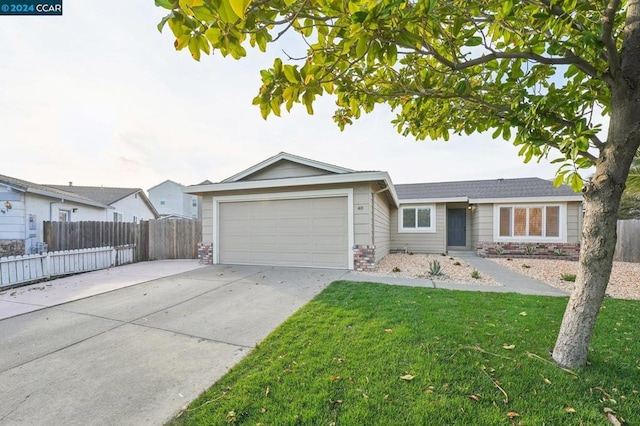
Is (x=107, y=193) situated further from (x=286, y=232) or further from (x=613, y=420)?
(x=613, y=420)

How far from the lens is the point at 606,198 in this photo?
229cm

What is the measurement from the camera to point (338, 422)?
6.23 feet

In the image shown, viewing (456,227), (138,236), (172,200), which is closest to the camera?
(138,236)

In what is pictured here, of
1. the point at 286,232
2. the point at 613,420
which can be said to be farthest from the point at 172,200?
the point at 613,420

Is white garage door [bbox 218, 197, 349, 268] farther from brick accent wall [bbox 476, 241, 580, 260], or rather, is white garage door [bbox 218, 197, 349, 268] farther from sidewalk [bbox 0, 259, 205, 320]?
brick accent wall [bbox 476, 241, 580, 260]

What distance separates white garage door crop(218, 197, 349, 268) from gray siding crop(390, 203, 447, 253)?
6.32 m

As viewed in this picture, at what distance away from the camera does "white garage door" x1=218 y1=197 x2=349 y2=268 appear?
8.12m

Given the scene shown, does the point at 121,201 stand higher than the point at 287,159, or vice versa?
the point at 287,159

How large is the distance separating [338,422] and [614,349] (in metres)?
3.30

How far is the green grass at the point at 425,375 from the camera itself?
1.99m

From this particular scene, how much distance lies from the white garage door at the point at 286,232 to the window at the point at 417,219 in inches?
254

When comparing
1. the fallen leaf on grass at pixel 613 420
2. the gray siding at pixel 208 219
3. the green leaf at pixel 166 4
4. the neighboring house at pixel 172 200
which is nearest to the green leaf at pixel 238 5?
the green leaf at pixel 166 4

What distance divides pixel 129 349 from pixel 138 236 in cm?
953

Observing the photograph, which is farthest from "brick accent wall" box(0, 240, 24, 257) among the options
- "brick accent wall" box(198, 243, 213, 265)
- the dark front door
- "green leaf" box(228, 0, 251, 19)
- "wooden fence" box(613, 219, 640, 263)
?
"wooden fence" box(613, 219, 640, 263)
